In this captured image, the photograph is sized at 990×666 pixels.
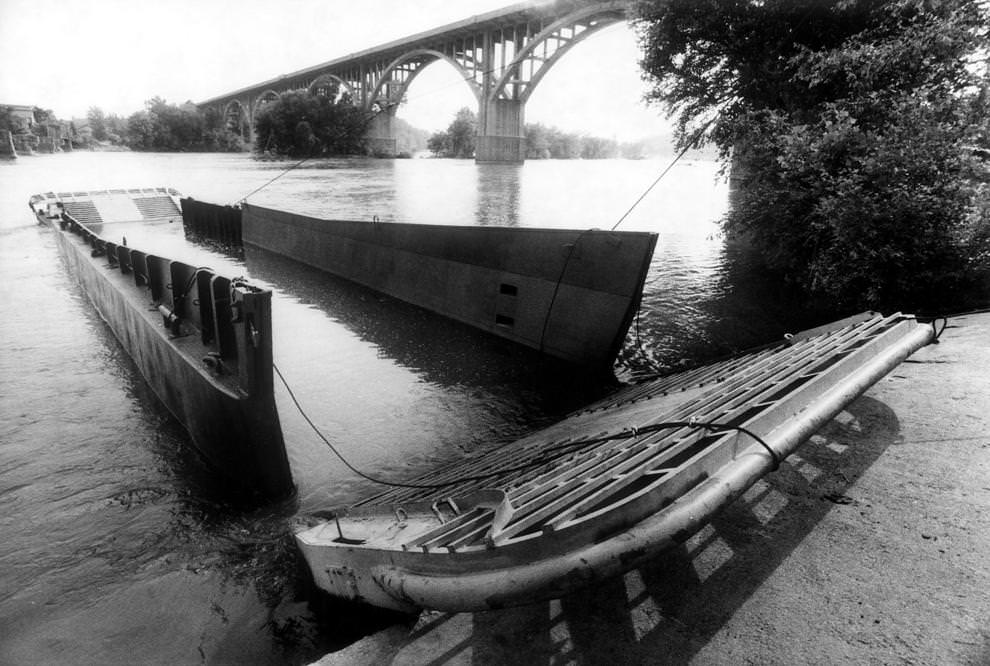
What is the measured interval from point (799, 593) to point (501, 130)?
67.7 metres

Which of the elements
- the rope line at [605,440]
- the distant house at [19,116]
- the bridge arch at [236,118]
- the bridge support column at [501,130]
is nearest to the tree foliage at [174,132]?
the bridge arch at [236,118]

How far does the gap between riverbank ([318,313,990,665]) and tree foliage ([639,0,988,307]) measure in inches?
279

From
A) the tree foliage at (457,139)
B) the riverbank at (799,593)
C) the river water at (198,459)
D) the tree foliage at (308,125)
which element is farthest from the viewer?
the tree foliage at (457,139)

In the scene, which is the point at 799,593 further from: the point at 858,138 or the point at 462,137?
the point at 462,137

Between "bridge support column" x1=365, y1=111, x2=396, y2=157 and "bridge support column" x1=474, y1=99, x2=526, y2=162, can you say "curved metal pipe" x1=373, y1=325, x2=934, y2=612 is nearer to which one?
"bridge support column" x1=474, y1=99, x2=526, y2=162

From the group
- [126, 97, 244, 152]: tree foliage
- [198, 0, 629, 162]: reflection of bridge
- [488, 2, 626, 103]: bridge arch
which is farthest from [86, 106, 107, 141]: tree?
[488, 2, 626, 103]: bridge arch

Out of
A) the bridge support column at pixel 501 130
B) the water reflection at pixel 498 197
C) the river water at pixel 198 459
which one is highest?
the bridge support column at pixel 501 130

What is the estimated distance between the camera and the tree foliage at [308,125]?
7838 cm

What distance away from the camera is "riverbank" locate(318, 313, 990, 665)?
8.71 ft

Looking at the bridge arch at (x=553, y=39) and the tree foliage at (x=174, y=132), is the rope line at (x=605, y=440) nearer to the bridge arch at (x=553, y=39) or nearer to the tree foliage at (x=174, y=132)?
the bridge arch at (x=553, y=39)

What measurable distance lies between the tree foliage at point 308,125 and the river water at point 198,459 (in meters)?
65.0

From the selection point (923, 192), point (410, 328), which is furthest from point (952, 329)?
point (410, 328)

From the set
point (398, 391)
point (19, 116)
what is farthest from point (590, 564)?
point (19, 116)

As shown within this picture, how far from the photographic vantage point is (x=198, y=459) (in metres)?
7.30
